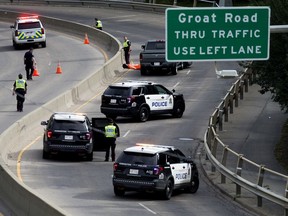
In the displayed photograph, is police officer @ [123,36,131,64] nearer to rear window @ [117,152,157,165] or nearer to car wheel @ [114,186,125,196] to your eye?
car wheel @ [114,186,125,196]

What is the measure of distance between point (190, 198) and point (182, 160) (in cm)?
108

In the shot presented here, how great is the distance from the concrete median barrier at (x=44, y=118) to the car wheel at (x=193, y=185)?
4.95 metres

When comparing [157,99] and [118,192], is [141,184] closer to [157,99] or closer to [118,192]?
[118,192]

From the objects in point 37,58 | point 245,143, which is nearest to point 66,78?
point 37,58

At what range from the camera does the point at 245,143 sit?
37.0 meters

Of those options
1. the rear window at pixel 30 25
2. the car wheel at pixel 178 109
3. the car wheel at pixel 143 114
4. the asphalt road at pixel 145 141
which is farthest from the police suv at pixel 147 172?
the rear window at pixel 30 25

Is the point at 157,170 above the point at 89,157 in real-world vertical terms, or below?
above

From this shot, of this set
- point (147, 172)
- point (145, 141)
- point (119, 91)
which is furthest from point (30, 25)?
point (147, 172)

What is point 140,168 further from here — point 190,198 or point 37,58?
point 37,58

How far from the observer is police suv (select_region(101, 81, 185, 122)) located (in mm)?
40625

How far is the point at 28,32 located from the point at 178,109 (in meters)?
24.3

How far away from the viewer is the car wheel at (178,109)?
138 feet

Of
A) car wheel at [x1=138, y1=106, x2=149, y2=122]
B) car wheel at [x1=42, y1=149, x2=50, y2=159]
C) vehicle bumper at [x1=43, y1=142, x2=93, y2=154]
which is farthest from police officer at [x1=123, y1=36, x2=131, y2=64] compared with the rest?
vehicle bumper at [x1=43, y1=142, x2=93, y2=154]

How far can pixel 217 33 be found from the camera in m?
21.8
